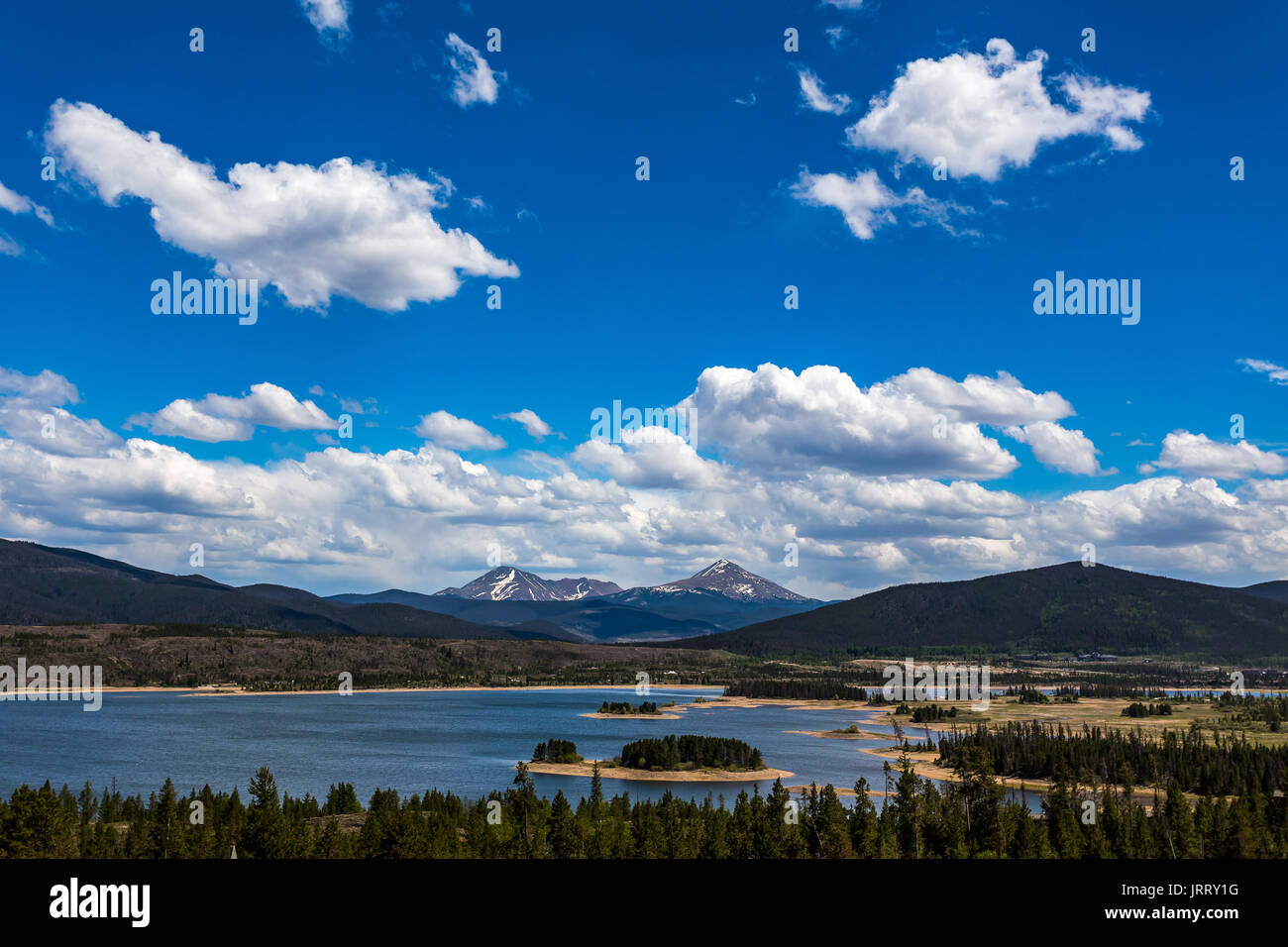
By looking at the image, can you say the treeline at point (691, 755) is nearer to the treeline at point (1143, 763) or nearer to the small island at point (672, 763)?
the small island at point (672, 763)

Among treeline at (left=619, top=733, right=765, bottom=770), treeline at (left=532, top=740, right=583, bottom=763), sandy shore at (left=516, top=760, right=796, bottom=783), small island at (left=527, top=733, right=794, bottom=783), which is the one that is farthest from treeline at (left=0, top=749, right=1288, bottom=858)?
treeline at (left=532, top=740, right=583, bottom=763)

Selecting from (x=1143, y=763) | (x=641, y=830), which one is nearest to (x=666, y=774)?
(x=641, y=830)

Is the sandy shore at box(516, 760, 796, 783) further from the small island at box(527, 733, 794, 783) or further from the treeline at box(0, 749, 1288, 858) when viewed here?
the treeline at box(0, 749, 1288, 858)

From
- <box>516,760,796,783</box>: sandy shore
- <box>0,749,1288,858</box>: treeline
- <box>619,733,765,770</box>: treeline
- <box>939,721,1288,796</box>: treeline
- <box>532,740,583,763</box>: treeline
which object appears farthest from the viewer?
<box>532,740,583,763</box>: treeline

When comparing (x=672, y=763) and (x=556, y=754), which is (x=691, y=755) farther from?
(x=556, y=754)
